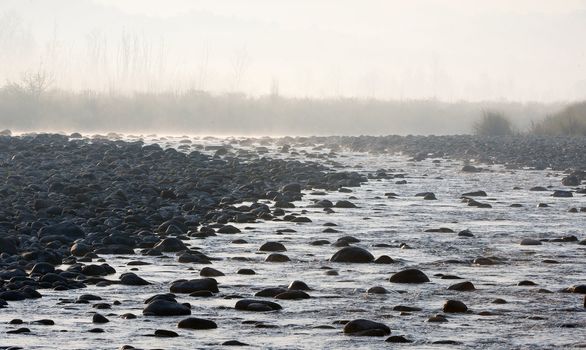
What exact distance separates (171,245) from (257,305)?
14.1ft

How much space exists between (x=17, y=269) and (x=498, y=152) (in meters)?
31.4

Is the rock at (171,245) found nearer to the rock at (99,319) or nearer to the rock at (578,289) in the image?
the rock at (99,319)

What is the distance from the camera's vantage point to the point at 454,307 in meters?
9.68

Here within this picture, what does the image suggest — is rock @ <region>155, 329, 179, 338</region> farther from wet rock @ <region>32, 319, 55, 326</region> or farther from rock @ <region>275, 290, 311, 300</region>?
rock @ <region>275, 290, 311, 300</region>

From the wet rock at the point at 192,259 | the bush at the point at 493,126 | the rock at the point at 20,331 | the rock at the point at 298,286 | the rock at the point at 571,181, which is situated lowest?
the wet rock at the point at 192,259

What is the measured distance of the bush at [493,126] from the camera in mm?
56406

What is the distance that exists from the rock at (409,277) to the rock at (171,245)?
3.35 m

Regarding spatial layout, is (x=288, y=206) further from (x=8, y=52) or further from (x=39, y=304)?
(x=8, y=52)

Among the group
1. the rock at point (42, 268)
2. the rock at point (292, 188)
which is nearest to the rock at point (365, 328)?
the rock at point (42, 268)

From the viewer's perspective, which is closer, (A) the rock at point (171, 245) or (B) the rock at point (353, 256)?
(B) the rock at point (353, 256)

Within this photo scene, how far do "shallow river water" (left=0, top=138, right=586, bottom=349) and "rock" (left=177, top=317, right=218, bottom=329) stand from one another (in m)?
0.09

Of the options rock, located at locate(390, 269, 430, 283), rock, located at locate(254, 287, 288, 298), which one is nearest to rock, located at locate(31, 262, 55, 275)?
rock, located at locate(254, 287, 288, 298)

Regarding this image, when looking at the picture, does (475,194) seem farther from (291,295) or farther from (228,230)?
(291,295)

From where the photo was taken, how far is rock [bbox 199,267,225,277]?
11.9m
